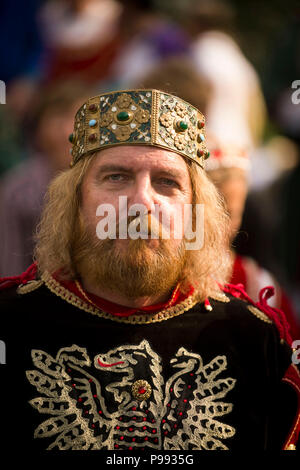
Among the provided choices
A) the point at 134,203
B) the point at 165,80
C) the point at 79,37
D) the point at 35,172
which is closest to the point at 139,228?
the point at 134,203

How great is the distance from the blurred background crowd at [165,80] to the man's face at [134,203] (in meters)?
1.40

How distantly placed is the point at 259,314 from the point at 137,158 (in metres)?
0.85

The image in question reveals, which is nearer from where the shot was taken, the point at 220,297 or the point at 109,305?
the point at 109,305

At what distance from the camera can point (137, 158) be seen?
80.3 inches

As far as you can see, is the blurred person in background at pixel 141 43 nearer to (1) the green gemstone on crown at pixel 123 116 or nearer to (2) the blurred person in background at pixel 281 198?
(2) the blurred person in background at pixel 281 198

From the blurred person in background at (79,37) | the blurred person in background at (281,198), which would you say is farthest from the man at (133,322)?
the blurred person in background at (79,37)

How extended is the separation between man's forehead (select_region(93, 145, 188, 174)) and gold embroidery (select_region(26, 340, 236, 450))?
0.67m

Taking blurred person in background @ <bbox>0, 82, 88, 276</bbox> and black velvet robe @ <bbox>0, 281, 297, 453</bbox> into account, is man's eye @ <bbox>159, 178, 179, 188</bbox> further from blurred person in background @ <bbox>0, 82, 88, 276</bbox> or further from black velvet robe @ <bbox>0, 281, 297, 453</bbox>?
blurred person in background @ <bbox>0, 82, 88, 276</bbox>

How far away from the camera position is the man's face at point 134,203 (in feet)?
6.70

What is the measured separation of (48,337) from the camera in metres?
2.10

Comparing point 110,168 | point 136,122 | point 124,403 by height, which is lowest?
point 124,403

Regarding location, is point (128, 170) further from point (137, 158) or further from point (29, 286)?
point (29, 286)

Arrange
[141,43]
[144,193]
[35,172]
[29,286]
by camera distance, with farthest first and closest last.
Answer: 1. [141,43]
2. [35,172]
3. [29,286]
4. [144,193]
